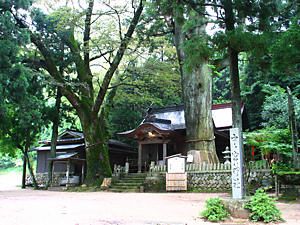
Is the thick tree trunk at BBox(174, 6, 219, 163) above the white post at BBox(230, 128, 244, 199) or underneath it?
above

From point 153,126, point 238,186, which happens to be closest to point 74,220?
point 238,186

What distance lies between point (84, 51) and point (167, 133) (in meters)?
6.57

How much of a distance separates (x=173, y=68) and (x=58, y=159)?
9.01 meters

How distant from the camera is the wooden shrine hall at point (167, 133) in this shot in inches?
690

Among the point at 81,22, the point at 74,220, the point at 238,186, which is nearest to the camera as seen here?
the point at 74,220

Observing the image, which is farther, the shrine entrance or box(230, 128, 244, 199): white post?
the shrine entrance

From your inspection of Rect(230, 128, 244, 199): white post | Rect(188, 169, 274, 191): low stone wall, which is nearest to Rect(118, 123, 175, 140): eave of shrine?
Rect(188, 169, 274, 191): low stone wall

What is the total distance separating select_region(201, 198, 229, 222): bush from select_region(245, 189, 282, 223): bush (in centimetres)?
49

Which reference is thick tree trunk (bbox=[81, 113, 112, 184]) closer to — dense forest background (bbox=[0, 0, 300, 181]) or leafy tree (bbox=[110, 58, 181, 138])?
dense forest background (bbox=[0, 0, 300, 181])

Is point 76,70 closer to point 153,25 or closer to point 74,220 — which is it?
point 153,25

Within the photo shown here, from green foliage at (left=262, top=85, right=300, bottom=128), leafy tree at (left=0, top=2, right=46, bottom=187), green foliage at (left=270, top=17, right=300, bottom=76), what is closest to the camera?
green foliage at (left=270, top=17, right=300, bottom=76)

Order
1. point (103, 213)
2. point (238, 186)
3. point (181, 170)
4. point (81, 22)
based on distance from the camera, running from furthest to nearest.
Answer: point (81, 22) < point (181, 170) < point (103, 213) < point (238, 186)

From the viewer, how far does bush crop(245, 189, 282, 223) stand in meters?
5.57

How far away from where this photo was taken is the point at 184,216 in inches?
251
